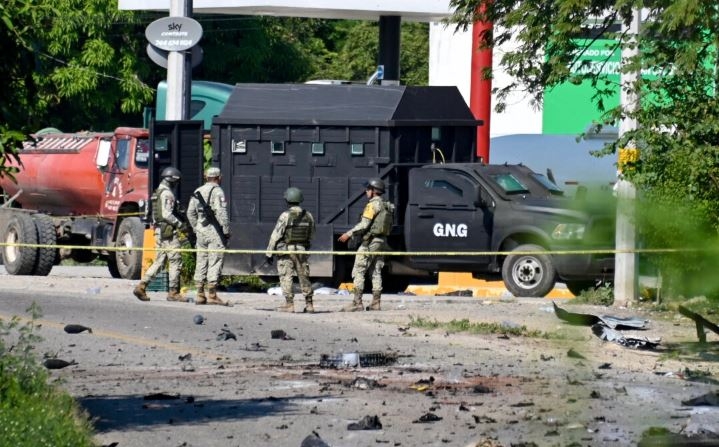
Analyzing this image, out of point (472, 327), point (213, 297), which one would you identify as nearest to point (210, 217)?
point (213, 297)

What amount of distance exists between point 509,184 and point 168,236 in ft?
18.9

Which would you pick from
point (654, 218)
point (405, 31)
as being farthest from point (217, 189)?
point (405, 31)

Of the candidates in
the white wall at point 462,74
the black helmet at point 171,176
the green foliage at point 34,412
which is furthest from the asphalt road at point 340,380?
the white wall at point 462,74

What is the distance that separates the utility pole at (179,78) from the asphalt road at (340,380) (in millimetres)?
5803

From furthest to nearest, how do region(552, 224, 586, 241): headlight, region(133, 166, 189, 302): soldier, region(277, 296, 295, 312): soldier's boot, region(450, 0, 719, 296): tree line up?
region(133, 166, 189, 302): soldier < region(277, 296, 295, 312): soldier's boot < region(450, 0, 719, 296): tree < region(552, 224, 586, 241): headlight

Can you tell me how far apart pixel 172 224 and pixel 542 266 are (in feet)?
18.5

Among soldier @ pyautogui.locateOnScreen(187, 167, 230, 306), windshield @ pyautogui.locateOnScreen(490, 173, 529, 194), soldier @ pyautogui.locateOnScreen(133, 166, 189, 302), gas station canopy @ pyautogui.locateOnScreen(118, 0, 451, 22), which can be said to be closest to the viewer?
soldier @ pyautogui.locateOnScreen(187, 167, 230, 306)

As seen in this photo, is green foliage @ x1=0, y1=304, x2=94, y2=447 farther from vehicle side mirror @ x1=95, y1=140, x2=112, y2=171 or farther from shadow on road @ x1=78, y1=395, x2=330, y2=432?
vehicle side mirror @ x1=95, y1=140, x2=112, y2=171

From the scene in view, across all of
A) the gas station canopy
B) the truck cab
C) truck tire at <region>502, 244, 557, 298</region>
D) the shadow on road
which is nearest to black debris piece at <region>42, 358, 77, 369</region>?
the shadow on road

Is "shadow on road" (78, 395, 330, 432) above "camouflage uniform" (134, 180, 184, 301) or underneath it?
underneath

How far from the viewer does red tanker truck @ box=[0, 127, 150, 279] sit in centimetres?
2459

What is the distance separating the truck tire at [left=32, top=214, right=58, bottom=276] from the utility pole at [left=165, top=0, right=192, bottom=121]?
3.04m

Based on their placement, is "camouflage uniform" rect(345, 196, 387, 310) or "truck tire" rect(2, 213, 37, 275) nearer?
"camouflage uniform" rect(345, 196, 387, 310)

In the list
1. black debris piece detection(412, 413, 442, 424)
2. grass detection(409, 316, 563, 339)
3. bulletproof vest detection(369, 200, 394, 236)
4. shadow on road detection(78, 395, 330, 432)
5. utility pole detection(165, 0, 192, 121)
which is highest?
utility pole detection(165, 0, 192, 121)
